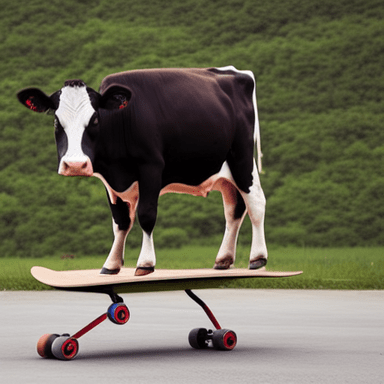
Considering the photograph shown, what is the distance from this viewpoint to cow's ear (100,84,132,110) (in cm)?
563

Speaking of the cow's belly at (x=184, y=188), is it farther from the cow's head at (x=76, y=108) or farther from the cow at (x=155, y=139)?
the cow's head at (x=76, y=108)

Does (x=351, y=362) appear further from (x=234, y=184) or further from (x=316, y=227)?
(x=316, y=227)

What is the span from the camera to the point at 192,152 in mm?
6102

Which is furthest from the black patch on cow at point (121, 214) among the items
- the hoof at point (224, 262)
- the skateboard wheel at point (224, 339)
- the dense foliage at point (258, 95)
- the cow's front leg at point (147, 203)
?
the dense foliage at point (258, 95)

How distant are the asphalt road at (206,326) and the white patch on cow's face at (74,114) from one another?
5.18ft

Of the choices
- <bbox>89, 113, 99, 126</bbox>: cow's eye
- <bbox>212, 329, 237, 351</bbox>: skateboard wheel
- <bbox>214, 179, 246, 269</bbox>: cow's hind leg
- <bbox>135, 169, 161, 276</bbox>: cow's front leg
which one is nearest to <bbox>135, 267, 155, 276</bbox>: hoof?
<bbox>135, 169, 161, 276</bbox>: cow's front leg

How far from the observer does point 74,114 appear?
5559 mm

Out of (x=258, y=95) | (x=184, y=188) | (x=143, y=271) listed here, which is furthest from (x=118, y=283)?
(x=258, y=95)

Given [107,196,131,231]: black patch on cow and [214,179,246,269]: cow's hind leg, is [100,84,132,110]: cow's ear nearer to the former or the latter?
[107,196,131,231]: black patch on cow

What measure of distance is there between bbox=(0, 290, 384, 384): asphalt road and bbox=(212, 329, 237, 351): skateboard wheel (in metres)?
0.07

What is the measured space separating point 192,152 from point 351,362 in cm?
218

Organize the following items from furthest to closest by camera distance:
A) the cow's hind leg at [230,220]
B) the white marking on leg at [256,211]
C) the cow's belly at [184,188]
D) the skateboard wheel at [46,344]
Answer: the skateboard wheel at [46,344]
the cow's hind leg at [230,220]
the white marking on leg at [256,211]
the cow's belly at [184,188]

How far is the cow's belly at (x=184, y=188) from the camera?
5.97 m

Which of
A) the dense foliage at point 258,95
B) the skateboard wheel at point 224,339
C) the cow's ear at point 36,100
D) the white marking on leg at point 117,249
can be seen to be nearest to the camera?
the cow's ear at point 36,100
